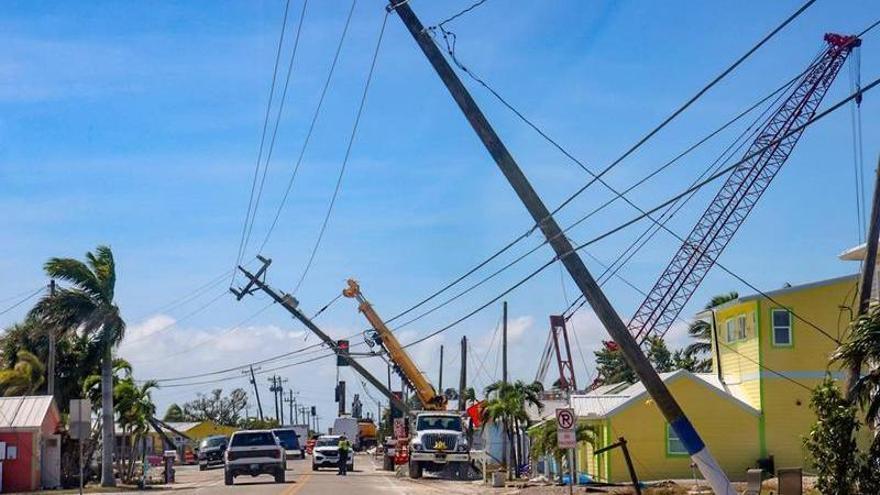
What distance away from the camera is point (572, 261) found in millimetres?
23219

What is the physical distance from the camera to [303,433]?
10938 cm

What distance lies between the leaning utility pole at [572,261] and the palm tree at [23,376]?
103ft

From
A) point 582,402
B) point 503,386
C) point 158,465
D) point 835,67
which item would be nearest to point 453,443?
point 503,386

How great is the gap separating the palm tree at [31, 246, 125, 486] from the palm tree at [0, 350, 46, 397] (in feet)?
20.5

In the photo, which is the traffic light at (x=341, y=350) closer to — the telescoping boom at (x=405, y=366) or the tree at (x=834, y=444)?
the telescoping boom at (x=405, y=366)

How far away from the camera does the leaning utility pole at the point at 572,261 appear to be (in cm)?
2259

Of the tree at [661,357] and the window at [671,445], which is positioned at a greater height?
the tree at [661,357]

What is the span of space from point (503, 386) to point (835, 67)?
866 inches

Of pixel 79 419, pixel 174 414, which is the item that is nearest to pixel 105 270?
pixel 79 419

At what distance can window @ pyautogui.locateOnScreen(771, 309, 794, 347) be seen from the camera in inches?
1528

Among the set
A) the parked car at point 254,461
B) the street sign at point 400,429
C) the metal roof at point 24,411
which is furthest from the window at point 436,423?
the metal roof at point 24,411

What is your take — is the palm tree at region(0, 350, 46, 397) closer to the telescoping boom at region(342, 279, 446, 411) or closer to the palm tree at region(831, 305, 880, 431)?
the telescoping boom at region(342, 279, 446, 411)

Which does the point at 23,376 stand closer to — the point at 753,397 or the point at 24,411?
the point at 24,411

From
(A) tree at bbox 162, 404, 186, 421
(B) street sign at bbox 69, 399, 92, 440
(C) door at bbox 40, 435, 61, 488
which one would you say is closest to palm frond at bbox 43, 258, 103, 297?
(C) door at bbox 40, 435, 61, 488
